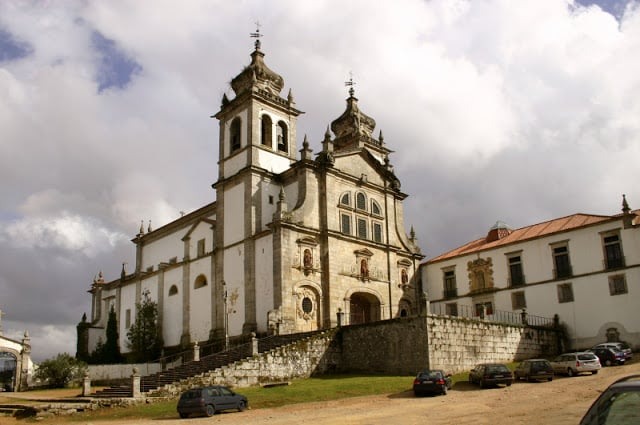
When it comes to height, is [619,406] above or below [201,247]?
below

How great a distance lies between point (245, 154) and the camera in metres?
43.8

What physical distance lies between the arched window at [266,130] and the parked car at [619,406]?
40290 millimetres

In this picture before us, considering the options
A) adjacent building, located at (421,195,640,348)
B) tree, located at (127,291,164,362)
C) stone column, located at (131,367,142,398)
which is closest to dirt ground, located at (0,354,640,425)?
stone column, located at (131,367,142,398)

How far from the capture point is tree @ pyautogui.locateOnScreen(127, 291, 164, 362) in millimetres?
47750

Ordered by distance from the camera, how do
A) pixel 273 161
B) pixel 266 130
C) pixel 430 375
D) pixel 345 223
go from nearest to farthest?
pixel 430 375 < pixel 345 223 < pixel 273 161 < pixel 266 130

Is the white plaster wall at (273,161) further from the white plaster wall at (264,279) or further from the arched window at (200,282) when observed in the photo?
the arched window at (200,282)

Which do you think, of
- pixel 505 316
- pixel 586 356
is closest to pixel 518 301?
pixel 505 316

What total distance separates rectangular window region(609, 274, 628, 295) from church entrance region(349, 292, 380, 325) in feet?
50.1

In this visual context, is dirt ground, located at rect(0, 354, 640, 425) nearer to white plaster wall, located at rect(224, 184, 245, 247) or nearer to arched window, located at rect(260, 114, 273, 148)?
white plaster wall, located at rect(224, 184, 245, 247)

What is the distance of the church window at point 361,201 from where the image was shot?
44.8m

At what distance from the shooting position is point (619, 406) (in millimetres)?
5645

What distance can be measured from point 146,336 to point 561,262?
31.6 m

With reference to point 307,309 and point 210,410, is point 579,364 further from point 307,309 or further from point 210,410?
point 210,410

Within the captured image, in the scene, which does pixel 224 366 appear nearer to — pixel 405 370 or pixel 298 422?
pixel 405 370
